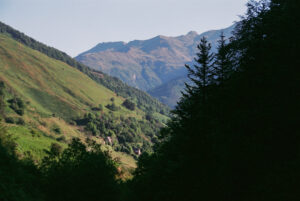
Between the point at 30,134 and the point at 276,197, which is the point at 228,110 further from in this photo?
the point at 30,134

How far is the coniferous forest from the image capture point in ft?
64.7

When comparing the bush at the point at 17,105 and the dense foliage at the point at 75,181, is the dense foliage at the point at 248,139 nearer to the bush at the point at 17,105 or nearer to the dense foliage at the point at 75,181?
the dense foliage at the point at 75,181

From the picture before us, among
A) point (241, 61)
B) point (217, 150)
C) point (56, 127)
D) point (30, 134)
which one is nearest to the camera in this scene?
point (217, 150)

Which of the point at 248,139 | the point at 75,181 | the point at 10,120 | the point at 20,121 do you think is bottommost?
the point at 10,120

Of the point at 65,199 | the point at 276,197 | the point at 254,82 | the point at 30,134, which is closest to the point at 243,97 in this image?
the point at 254,82

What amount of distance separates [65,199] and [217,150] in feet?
43.7

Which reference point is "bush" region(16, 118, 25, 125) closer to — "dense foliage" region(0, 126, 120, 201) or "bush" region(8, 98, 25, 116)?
"bush" region(8, 98, 25, 116)

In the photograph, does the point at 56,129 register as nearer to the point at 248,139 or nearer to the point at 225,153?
the point at 225,153

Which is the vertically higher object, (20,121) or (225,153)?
(225,153)

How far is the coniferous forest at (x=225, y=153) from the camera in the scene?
1973 centimetres

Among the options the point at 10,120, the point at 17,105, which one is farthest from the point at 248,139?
the point at 17,105

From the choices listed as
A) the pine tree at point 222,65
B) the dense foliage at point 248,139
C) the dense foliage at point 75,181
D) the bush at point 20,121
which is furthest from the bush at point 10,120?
the pine tree at point 222,65

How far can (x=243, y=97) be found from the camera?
25375mm

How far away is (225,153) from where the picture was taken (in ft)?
66.7
